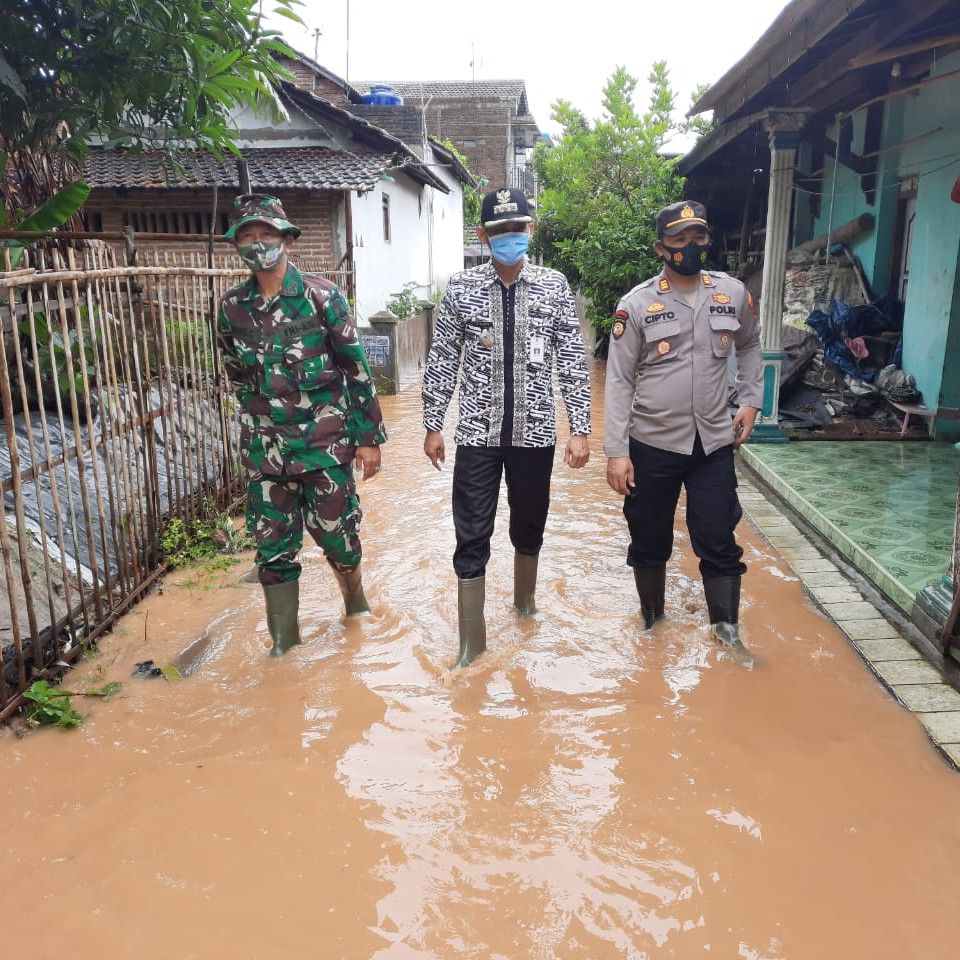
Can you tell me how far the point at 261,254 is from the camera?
357 cm

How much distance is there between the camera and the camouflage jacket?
12.1ft

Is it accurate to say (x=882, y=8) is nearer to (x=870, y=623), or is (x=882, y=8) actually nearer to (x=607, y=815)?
(x=870, y=623)

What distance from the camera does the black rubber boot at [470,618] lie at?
12.4ft

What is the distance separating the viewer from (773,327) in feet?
27.5

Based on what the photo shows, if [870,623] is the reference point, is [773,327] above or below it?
above

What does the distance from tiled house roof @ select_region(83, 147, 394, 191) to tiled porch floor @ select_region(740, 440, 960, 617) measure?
26.5 ft

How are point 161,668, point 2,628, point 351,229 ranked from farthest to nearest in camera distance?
point 351,229 → point 161,668 → point 2,628

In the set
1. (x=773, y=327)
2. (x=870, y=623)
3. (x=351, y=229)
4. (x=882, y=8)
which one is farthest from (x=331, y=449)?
(x=351, y=229)

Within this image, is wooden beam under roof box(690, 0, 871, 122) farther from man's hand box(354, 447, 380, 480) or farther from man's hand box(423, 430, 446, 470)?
man's hand box(354, 447, 380, 480)

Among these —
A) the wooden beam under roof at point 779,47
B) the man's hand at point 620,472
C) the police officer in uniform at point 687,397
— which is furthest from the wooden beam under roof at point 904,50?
the man's hand at point 620,472

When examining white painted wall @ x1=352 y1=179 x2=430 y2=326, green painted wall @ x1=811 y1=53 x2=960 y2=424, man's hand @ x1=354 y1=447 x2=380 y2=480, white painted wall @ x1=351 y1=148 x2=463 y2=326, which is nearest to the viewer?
man's hand @ x1=354 y1=447 x2=380 y2=480

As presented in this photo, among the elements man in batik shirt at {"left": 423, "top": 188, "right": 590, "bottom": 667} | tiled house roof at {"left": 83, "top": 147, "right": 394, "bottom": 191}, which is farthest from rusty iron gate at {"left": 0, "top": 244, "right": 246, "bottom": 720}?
tiled house roof at {"left": 83, "top": 147, "right": 394, "bottom": 191}

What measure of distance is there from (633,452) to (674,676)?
987 millimetres

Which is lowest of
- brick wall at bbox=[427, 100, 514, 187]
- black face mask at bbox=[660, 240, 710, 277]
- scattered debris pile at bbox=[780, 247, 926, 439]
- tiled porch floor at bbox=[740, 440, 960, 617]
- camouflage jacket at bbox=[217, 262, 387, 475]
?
tiled porch floor at bbox=[740, 440, 960, 617]
